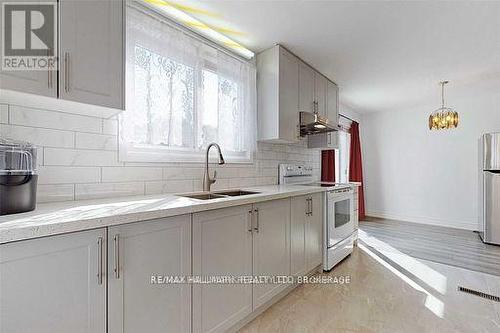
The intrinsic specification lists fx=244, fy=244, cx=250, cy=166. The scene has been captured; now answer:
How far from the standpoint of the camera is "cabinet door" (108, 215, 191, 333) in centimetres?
107

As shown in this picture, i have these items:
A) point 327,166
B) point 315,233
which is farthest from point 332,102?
point 315,233

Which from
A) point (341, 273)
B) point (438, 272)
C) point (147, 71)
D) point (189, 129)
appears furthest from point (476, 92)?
point (147, 71)

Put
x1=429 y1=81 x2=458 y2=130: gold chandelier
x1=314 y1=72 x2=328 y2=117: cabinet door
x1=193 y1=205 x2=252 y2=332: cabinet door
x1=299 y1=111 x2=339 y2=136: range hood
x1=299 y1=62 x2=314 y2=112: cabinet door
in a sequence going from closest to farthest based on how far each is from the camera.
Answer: x1=193 y1=205 x2=252 y2=332: cabinet door, x1=299 y1=111 x2=339 y2=136: range hood, x1=299 y1=62 x2=314 y2=112: cabinet door, x1=314 y1=72 x2=328 y2=117: cabinet door, x1=429 y1=81 x2=458 y2=130: gold chandelier

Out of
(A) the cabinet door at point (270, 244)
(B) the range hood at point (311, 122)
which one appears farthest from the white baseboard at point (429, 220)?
(A) the cabinet door at point (270, 244)

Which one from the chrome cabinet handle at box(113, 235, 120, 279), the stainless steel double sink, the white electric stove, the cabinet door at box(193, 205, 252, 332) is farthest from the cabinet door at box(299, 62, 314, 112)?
the chrome cabinet handle at box(113, 235, 120, 279)

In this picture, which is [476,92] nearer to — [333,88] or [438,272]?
[333,88]

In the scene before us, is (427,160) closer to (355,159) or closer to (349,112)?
(355,159)

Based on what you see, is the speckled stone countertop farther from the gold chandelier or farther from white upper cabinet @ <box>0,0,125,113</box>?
the gold chandelier

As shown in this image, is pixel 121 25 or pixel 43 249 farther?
pixel 121 25

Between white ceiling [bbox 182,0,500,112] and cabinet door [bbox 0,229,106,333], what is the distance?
1.79 metres

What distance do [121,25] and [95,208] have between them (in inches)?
40.2

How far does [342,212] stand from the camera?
3.00 m

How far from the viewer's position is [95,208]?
1.18m

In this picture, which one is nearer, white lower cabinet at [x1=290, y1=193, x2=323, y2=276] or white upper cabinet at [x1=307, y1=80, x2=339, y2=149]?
white lower cabinet at [x1=290, y1=193, x2=323, y2=276]
